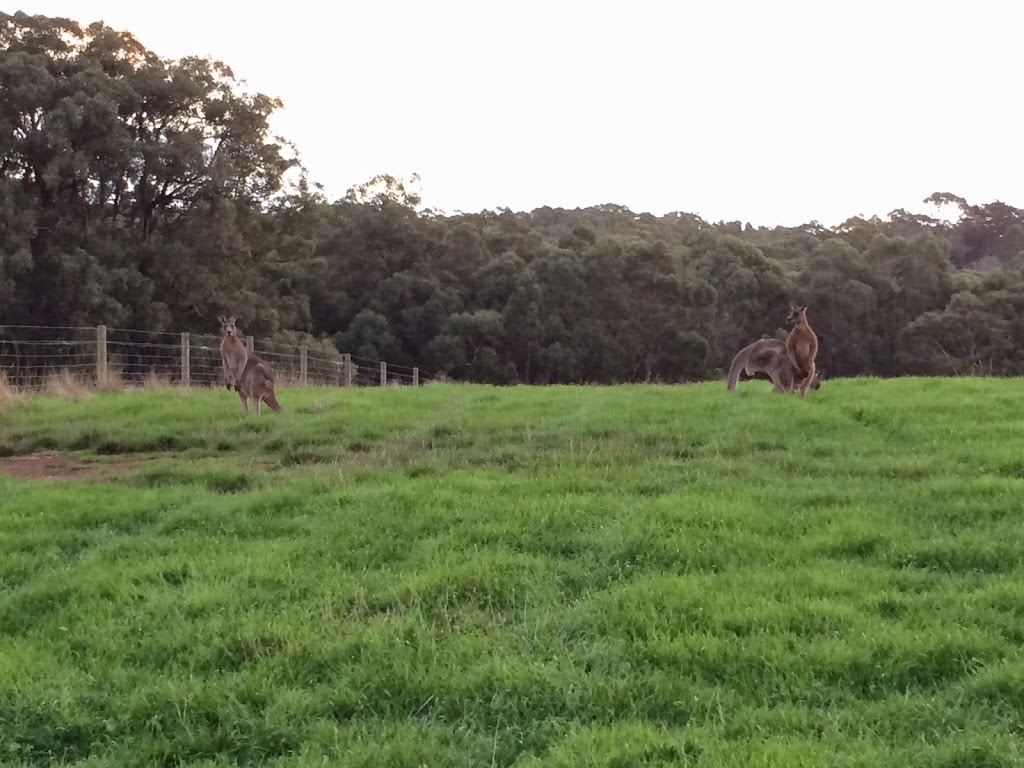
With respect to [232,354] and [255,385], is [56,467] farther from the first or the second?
[232,354]

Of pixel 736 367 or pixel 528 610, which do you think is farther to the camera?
pixel 736 367

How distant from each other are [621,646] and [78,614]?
3.34 metres

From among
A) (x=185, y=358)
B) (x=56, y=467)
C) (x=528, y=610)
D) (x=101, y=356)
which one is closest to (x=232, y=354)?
(x=56, y=467)

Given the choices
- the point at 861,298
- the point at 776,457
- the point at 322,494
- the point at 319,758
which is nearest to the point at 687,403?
the point at 776,457

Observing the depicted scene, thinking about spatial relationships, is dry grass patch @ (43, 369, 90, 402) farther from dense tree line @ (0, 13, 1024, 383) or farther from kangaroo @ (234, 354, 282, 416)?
dense tree line @ (0, 13, 1024, 383)

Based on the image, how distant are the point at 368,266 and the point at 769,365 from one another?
113 ft

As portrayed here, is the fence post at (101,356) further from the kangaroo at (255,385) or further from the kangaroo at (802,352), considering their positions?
the kangaroo at (802,352)

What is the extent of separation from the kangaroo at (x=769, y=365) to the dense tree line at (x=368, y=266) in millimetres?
19169

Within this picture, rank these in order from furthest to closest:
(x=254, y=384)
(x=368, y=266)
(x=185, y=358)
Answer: (x=368, y=266) → (x=185, y=358) → (x=254, y=384)

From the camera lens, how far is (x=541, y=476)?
918cm

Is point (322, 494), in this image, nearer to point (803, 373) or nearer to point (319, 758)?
point (319, 758)

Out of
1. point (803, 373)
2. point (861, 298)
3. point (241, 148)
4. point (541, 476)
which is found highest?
point (241, 148)

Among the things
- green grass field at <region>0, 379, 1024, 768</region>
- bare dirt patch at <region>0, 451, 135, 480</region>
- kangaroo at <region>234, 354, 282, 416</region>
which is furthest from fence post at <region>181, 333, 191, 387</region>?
green grass field at <region>0, 379, 1024, 768</region>

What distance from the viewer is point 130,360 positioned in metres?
24.0
